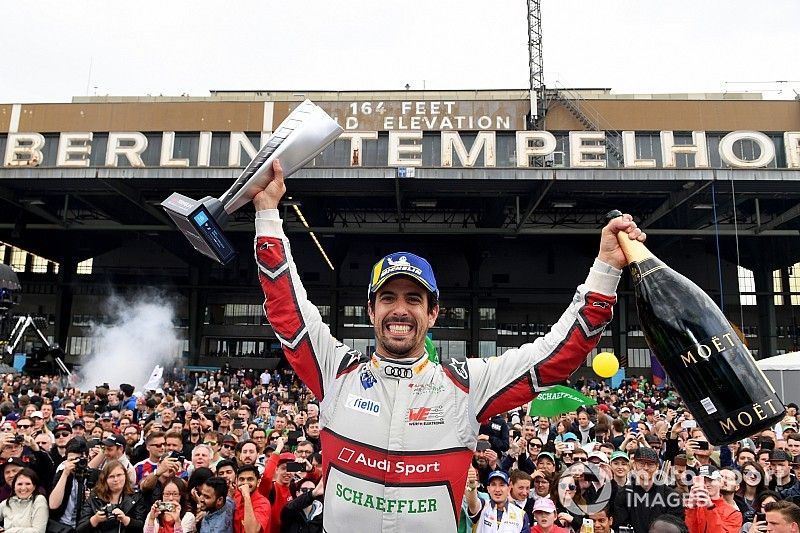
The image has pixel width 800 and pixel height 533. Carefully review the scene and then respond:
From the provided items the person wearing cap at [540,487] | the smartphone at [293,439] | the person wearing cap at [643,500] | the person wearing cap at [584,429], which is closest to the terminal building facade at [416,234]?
the person wearing cap at [584,429]

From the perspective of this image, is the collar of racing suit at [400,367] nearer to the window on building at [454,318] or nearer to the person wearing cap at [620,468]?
the person wearing cap at [620,468]

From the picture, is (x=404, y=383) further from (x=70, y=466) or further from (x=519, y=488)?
(x=70, y=466)

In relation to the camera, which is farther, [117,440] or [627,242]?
[117,440]

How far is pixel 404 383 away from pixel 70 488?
5266 millimetres

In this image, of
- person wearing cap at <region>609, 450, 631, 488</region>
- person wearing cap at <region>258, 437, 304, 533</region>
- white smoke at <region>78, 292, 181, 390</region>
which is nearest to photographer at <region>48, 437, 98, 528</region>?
person wearing cap at <region>258, 437, 304, 533</region>

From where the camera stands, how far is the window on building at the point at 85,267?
38.9 metres

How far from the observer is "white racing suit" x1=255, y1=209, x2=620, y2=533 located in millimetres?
2260

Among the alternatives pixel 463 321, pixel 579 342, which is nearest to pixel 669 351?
pixel 579 342

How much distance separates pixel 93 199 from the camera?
93.1 ft

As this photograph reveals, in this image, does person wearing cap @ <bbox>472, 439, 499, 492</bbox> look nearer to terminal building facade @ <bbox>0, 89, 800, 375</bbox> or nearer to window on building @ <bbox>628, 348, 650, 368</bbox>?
terminal building facade @ <bbox>0, 89, 800, 375</bbox>

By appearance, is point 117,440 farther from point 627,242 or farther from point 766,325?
point 766,325

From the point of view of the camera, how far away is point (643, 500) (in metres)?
6.13

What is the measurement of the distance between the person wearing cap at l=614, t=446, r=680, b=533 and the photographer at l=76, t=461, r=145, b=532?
4480mm

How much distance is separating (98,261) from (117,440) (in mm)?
34851
